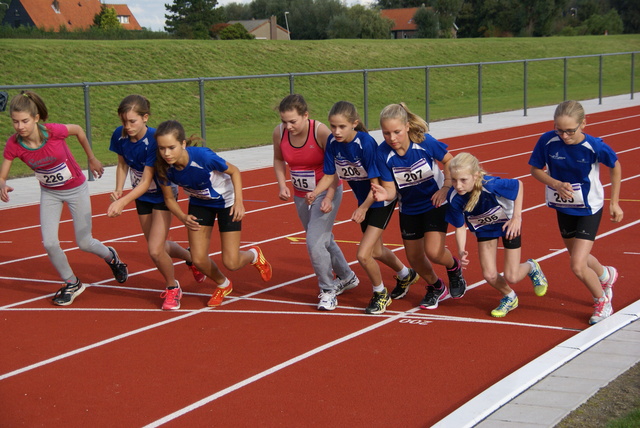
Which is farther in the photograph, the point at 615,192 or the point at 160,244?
the point at 160,244

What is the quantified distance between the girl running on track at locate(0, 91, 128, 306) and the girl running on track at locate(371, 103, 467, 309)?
263 centimetres

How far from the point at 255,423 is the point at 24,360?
2.09 m

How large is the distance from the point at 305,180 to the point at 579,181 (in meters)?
2.12

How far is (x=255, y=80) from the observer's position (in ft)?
112

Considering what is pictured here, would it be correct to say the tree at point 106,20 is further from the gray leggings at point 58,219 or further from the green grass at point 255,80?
the gray leggings at point 58,219

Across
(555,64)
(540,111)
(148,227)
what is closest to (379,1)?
(555,64)

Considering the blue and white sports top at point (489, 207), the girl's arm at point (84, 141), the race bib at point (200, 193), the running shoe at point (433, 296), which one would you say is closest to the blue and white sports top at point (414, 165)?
the blue and white sports top at point (489, 207)

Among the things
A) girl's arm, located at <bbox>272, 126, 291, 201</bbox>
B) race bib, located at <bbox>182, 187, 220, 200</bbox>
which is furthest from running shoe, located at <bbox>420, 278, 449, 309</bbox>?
race bib, located at <bbox>182, 187, 220, 200</bbox>

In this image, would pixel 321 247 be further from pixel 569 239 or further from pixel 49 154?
pixel 49 154

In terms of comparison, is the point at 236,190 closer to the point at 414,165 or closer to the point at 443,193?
the point at 414,165

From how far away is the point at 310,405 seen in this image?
4906 mm

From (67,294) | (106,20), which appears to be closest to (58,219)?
(67,294)

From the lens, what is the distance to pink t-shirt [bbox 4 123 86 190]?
24.0 ft

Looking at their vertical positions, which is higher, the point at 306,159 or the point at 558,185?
the point at 306,159
